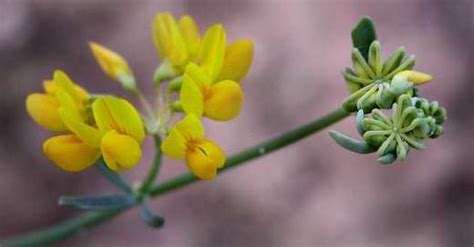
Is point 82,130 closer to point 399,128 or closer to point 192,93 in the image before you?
point 192,93

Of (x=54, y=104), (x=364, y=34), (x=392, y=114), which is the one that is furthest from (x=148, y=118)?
(x=392, y=114)

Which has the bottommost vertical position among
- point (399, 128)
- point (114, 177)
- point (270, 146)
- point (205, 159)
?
point (114, 177)

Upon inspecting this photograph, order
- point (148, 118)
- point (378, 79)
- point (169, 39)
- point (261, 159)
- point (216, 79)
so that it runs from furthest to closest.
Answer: point (261, 159) < point (169, 39) < point (148, 118) < point (216, 79) < point (378, 79)

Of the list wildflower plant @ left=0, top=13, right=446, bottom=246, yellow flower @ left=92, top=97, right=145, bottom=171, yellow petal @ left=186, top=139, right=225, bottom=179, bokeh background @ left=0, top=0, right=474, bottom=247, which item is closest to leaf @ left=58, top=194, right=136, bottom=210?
wildflower plant @ left=0, top=13, right=446, bottom=246

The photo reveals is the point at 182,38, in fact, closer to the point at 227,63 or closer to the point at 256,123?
the point at 227,63

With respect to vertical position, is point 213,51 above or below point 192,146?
above

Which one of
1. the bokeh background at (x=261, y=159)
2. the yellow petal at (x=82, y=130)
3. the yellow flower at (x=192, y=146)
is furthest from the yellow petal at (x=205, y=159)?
the bokeh background at (x=261, y=159)

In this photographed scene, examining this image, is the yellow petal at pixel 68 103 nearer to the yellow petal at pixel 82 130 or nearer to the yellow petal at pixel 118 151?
the yellow petal at pixel 82 130
